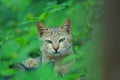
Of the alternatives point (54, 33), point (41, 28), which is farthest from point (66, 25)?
point (41, 28)

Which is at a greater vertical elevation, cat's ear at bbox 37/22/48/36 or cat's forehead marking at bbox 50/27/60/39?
cat's ear at bbox 37/22/48/36

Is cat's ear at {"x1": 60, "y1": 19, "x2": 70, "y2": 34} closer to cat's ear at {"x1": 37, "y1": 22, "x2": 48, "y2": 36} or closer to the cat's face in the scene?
the cat's face

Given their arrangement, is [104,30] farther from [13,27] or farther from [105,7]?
[13,27]

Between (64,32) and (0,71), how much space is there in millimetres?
725

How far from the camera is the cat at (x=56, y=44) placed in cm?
335

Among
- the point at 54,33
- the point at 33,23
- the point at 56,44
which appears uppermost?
the point at 33,23

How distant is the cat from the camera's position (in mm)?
3352

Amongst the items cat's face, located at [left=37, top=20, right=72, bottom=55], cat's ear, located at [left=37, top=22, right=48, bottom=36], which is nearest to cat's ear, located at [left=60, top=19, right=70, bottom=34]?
cat's face, located at [left=37, top=20, right=72, bottom=55]

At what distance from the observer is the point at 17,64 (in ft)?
11.2

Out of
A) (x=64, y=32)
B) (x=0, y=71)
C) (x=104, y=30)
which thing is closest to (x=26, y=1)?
(x=64, y=32)

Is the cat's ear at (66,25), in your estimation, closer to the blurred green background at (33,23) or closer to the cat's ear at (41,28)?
the blurred green background at (33,23)

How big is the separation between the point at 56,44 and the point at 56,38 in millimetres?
56

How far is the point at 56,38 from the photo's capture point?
3355mm

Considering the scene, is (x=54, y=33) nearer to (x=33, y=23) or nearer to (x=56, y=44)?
(x=56, y=44)
